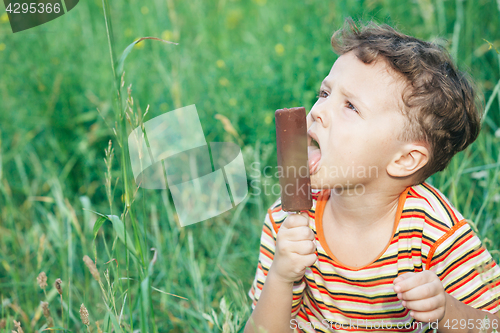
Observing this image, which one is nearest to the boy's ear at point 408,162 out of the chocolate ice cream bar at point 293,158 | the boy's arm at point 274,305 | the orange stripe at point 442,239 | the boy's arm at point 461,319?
the orange stripe at point 442,239

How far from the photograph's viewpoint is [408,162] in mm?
1579

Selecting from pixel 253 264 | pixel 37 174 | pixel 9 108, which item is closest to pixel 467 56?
pixel 253 264

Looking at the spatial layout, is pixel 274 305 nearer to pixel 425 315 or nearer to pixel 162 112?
pixel 425 315

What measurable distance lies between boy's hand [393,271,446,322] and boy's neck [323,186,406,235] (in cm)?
33

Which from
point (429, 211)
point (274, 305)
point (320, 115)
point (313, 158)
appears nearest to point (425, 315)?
point (429, 211)

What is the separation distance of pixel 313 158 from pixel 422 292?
1.84 feet

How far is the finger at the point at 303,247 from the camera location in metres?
1.45

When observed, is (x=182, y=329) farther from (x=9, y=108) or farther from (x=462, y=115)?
(x=9, y=108)

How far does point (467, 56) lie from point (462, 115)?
1548mm

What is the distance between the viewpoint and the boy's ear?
5.12 ft

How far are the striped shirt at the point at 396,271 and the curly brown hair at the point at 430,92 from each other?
18cm

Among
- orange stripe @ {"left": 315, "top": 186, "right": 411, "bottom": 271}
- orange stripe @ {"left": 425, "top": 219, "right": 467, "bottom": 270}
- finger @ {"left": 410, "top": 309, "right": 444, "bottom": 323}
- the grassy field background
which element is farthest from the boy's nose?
the grassy field background

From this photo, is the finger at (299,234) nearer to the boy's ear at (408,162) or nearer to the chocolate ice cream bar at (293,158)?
the chocolate ice cream bar at (293,158)

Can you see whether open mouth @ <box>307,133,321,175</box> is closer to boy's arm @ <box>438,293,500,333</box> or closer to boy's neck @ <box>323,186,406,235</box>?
boy's neck @ <box>323,186,406,235</box>
